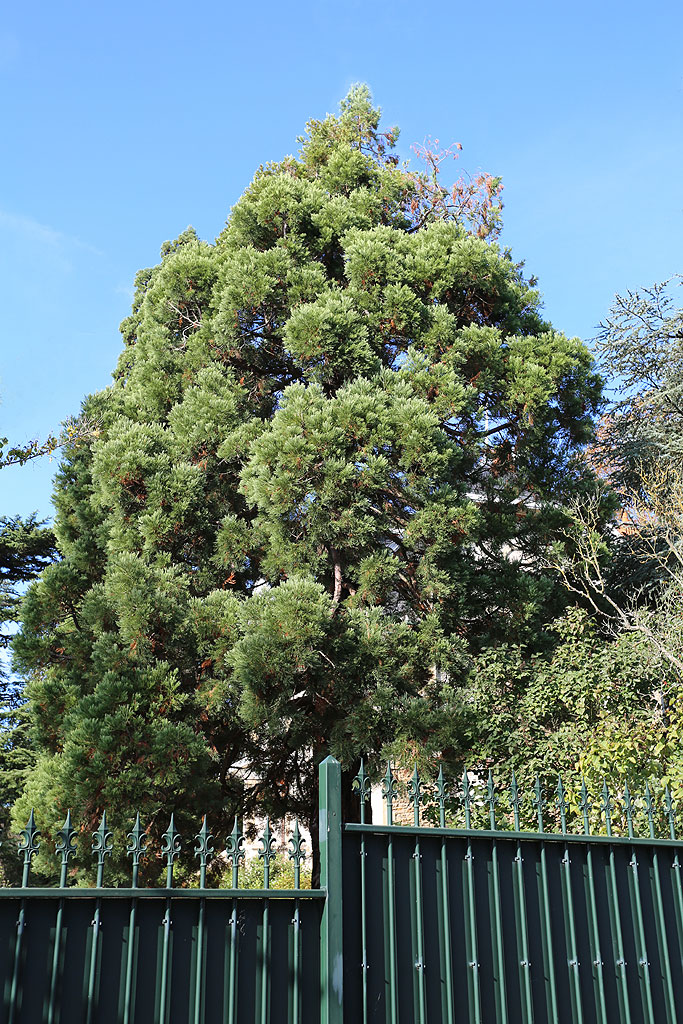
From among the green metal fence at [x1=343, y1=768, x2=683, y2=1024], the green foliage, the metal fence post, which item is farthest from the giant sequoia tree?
the metal fence post

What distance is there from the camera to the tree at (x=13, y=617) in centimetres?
1625

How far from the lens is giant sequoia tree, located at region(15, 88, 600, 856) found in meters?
8.47

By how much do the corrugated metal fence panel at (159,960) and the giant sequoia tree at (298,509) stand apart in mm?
4490

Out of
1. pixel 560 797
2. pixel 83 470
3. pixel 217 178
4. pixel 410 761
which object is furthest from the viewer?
pixel 83 470

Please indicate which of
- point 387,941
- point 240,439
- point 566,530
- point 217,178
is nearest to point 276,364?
point 240,439

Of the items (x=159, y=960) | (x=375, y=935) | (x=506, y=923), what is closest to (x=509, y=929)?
(x=506, y=923)

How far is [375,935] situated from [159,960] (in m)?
1.02

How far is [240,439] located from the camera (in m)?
9.85

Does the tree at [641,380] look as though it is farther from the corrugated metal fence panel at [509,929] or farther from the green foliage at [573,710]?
the corrugated metal fence panel at [509,929]

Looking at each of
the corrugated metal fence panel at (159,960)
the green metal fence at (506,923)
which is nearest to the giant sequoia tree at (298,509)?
the green metal fence at (506,923)

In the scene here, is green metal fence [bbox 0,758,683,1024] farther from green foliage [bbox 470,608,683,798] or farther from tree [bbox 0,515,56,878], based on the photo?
tree [bbox 0,515,56,878]

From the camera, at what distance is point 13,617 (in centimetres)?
1667

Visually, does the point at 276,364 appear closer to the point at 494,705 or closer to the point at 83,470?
the point at 83,470

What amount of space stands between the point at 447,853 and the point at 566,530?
6.68 meters
